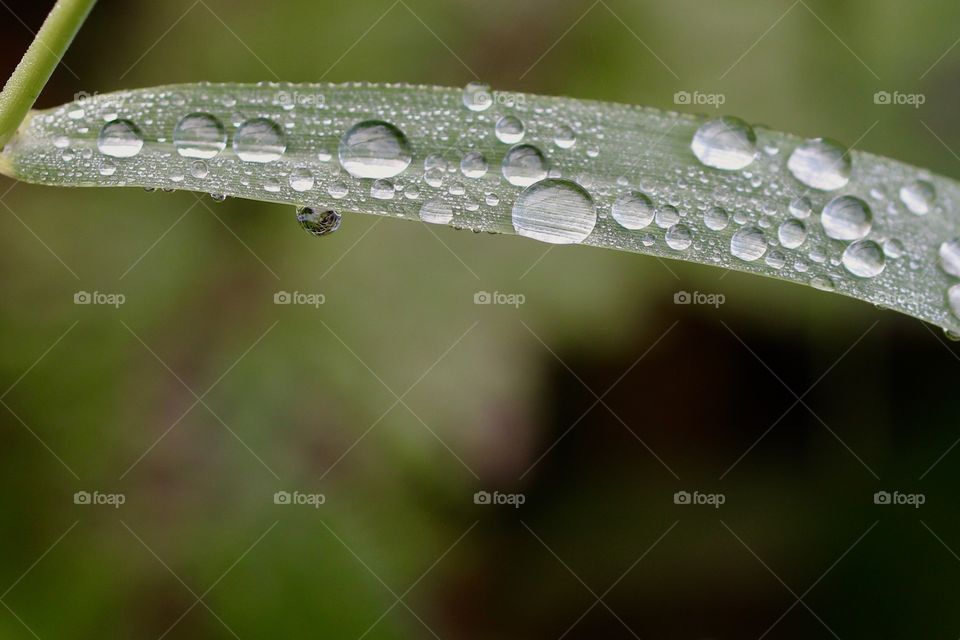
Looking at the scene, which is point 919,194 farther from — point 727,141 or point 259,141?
point 259,141

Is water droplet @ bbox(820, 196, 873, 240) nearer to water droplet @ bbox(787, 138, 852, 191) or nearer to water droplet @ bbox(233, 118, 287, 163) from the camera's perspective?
water droplet @ bbox(787, 138, 852, 191)

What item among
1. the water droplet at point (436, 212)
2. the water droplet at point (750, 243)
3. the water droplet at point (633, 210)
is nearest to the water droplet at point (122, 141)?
the water droplet at point (436, 212)

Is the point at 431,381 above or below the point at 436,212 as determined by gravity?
above

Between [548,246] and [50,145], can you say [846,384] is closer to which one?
[548,246]

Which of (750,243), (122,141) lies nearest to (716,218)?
(750,243)

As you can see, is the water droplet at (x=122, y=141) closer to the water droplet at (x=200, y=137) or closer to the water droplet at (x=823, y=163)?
the water droplet at (x=200, y=137)

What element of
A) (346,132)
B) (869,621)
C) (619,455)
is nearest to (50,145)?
(346,132)

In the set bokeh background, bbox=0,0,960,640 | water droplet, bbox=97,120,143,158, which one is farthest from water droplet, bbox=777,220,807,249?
bokeh background, bbox=0,0,960,640
